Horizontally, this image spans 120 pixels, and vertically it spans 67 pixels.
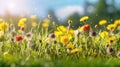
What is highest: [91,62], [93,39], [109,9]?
[109,9]

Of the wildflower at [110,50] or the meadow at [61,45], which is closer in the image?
the meadow at [61,45]

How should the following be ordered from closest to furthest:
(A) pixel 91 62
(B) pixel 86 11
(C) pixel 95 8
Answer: (A) pixel 91 62
(C) pixel 95 8
(B) pixel 86 11

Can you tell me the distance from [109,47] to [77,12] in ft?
198

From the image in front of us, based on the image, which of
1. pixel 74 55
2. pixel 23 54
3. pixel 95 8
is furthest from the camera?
pixel 95 8

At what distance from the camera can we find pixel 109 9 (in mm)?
64312

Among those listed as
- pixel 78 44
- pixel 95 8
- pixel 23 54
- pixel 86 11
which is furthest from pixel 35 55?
pixel 86 11

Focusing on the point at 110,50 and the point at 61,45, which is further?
the point at 61,45

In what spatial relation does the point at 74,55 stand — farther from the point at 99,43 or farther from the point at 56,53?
the point at 99,43

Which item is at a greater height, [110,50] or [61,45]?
[61,45]

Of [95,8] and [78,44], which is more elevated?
[95,8]

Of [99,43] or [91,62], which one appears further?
[99,43]

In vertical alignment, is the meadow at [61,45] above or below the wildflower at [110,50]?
above

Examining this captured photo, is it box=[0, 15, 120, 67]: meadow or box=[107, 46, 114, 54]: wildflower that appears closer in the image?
box=[0, 15, 120, 67]: meadow

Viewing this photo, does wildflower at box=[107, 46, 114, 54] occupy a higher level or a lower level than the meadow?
lower
